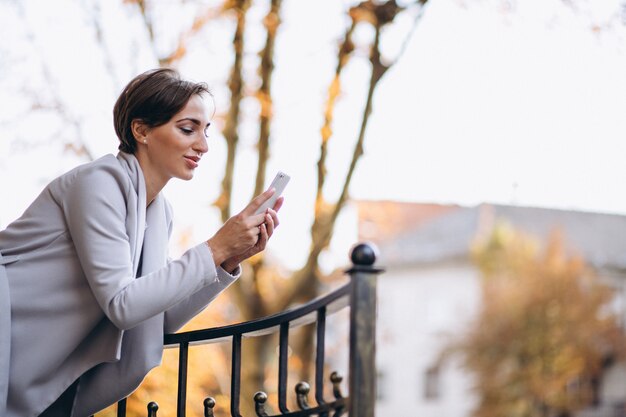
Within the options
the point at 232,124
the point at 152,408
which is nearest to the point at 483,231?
the point at 232,124

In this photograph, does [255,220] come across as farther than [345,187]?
No

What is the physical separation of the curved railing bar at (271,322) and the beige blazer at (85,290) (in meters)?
0.08

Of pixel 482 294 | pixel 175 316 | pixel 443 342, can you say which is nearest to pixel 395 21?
pixel 175 316

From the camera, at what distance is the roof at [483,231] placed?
123 ft

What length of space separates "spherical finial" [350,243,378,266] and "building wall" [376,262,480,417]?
3462cm

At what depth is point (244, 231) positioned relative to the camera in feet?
6.68

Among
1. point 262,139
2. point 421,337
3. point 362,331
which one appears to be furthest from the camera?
point 421,337

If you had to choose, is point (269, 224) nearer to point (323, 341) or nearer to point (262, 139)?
point (323, 341)

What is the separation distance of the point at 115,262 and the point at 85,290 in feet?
0.48

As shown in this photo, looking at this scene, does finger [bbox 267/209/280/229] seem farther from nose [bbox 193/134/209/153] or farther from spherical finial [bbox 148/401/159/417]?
spherical finial [bbox 148/401/159/417]

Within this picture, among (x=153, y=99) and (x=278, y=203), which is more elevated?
(x=153, y=99)

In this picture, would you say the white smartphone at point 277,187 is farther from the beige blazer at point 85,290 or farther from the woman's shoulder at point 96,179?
the woman's shoulder at point 96,179

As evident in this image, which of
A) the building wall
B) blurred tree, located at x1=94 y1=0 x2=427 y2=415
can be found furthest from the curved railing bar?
the building wall

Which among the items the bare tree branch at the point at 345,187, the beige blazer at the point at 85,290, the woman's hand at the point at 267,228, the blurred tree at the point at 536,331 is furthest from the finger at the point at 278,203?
the blurred tree at the point at 536,331
